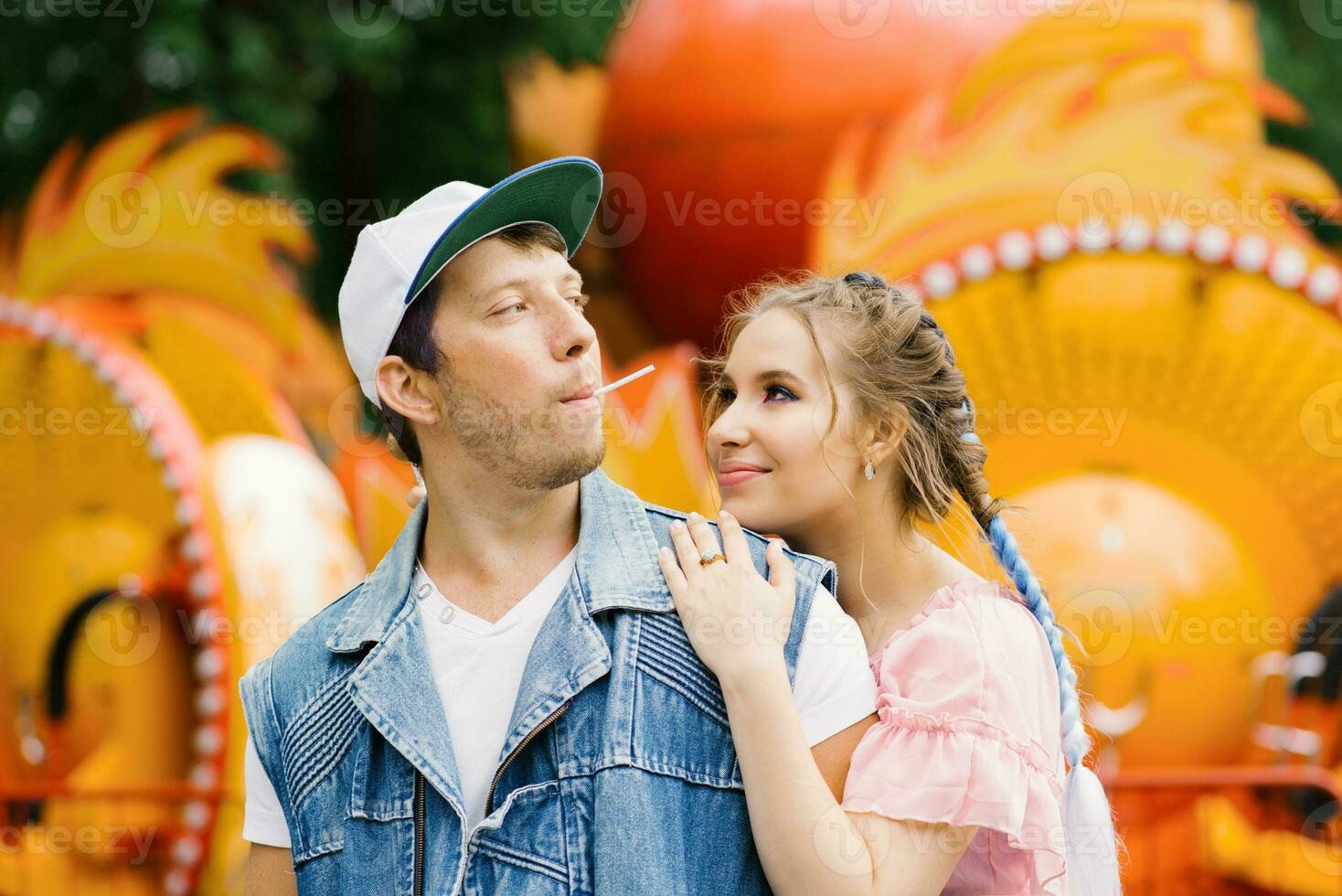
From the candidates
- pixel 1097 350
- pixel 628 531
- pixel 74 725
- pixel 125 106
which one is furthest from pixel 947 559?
pixel 125 106

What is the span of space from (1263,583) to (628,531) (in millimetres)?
2564

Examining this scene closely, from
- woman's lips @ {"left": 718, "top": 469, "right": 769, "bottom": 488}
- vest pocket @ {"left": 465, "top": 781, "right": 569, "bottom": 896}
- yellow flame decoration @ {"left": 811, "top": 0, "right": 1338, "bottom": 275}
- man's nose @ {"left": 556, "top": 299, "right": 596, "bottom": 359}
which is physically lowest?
vest pocket @ {"left": 465, "top": 781, "right": 569, "bottom": 896}

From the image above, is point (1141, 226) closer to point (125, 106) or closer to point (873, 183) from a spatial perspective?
point (873, 183)

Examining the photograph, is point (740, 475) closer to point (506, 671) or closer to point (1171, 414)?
point (506, 671)

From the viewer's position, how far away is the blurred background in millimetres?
3838

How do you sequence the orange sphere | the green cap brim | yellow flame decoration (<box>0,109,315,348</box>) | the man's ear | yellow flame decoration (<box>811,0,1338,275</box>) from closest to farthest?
the green cap brim < the man's ear < yellow flame decoration (<box>811,0,1338,275</box>) < the orange sphere < yellow flame decoration (<box>0,109,315,348</box>)

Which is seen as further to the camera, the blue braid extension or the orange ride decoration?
the orange ride decoration

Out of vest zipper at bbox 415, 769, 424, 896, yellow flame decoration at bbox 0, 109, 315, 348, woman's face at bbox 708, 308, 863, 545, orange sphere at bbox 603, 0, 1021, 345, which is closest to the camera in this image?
vest zipper at bbox 415, 769, 424, 896

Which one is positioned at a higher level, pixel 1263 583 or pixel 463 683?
pixel 1263 583

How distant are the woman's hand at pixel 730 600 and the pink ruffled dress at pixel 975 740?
196 mm

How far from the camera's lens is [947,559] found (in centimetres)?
222

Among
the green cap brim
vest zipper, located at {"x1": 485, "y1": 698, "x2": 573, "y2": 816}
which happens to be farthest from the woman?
the green cap brim

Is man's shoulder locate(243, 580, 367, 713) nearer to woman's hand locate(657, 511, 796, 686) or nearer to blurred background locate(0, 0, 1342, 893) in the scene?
woman's hand locate(657, 511, 796, 686)

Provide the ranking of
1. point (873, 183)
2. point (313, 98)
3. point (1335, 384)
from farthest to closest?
point (313, 98) < point (873, 183) < point (1335, 384)
